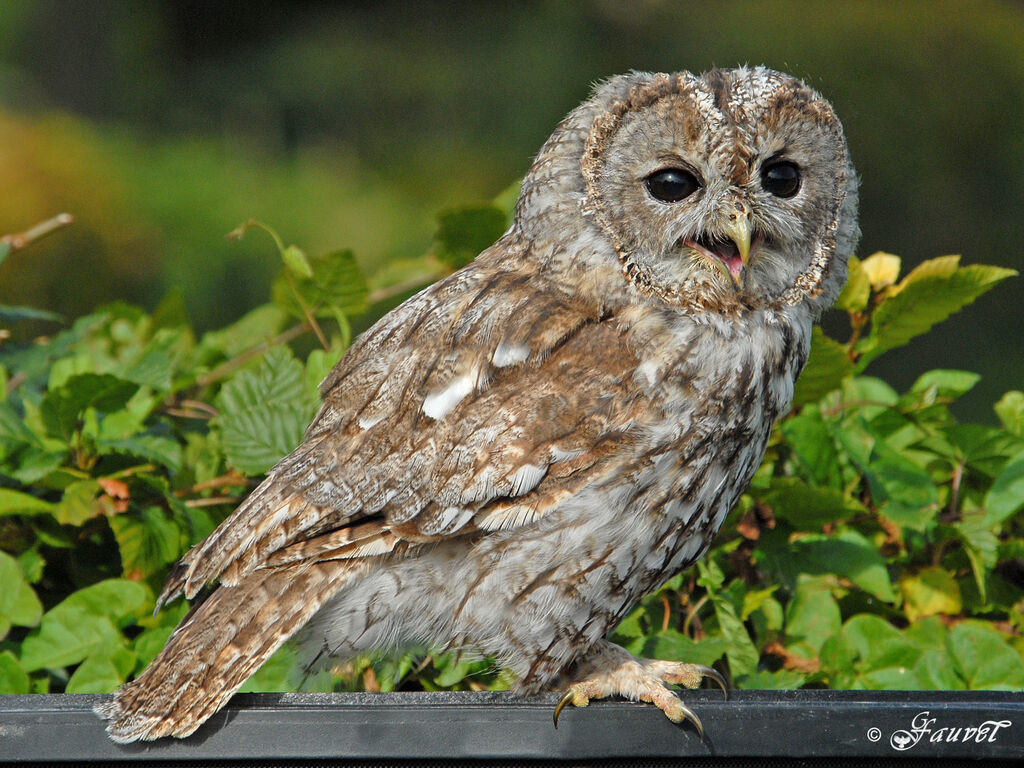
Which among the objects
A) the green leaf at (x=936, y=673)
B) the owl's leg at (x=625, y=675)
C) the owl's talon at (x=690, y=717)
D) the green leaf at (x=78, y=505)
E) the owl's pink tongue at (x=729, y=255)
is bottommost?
the owl's leg at (x=625, y=675)

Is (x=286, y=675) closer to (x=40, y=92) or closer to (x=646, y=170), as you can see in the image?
(x=646, y=170)

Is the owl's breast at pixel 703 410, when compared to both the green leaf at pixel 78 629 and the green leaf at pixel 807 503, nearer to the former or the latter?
the green leaf at pixel 807 503

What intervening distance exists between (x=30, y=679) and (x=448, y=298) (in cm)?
74


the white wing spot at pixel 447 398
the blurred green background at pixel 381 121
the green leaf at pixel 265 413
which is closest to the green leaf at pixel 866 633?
the white wing spot at pixel 447 398

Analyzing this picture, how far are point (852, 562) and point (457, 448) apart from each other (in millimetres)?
618

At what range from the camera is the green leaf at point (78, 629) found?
4.39 feet

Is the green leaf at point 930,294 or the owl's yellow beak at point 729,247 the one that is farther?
the green leaf at point 930,294

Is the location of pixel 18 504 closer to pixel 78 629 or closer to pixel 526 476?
pixel 78 629

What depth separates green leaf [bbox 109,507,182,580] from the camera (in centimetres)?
142

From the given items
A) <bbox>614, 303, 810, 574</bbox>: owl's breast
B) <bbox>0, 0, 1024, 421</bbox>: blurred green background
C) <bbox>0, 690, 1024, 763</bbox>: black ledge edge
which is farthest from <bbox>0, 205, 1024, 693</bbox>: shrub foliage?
<bbox>0, 0, 1024, 421</bbox>: blurred green background

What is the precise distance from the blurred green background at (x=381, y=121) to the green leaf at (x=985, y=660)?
2.49 m

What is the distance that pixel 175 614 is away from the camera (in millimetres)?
1461

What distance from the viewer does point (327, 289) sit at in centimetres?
167

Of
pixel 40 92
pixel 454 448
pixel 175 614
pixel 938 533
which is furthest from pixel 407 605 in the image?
pixel 40 92
